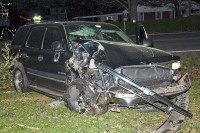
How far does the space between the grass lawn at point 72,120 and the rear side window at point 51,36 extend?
135cm

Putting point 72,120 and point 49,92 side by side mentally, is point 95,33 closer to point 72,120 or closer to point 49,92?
point 49,92

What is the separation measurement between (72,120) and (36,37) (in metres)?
2.86

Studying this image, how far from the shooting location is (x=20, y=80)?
9062 mm

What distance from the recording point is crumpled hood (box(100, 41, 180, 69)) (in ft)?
19.8

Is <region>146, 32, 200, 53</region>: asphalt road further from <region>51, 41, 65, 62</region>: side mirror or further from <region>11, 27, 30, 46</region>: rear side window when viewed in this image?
<region>51, 41, 65, 62</region>: side mirror

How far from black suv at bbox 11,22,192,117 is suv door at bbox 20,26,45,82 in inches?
5.0

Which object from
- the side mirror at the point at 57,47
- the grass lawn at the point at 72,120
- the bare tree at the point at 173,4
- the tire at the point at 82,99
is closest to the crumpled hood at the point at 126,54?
the side mirror at the point at 57,47

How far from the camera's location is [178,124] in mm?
5809

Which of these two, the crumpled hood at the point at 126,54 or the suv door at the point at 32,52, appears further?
the suv door at the point at 32,52

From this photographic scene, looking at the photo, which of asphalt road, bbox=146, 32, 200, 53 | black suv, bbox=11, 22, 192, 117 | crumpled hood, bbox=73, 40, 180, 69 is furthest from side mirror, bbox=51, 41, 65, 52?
asphalt road, bbox=146, 32, 200, 53

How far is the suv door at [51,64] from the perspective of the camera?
7.15 meters

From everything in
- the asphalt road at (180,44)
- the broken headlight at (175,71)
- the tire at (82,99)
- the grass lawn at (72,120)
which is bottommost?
the asphalt road at (180,44)

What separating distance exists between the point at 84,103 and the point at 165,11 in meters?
48.8

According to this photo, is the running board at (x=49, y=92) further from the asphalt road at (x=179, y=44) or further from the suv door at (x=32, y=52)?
the asphalt road at (x=179, y=44)
